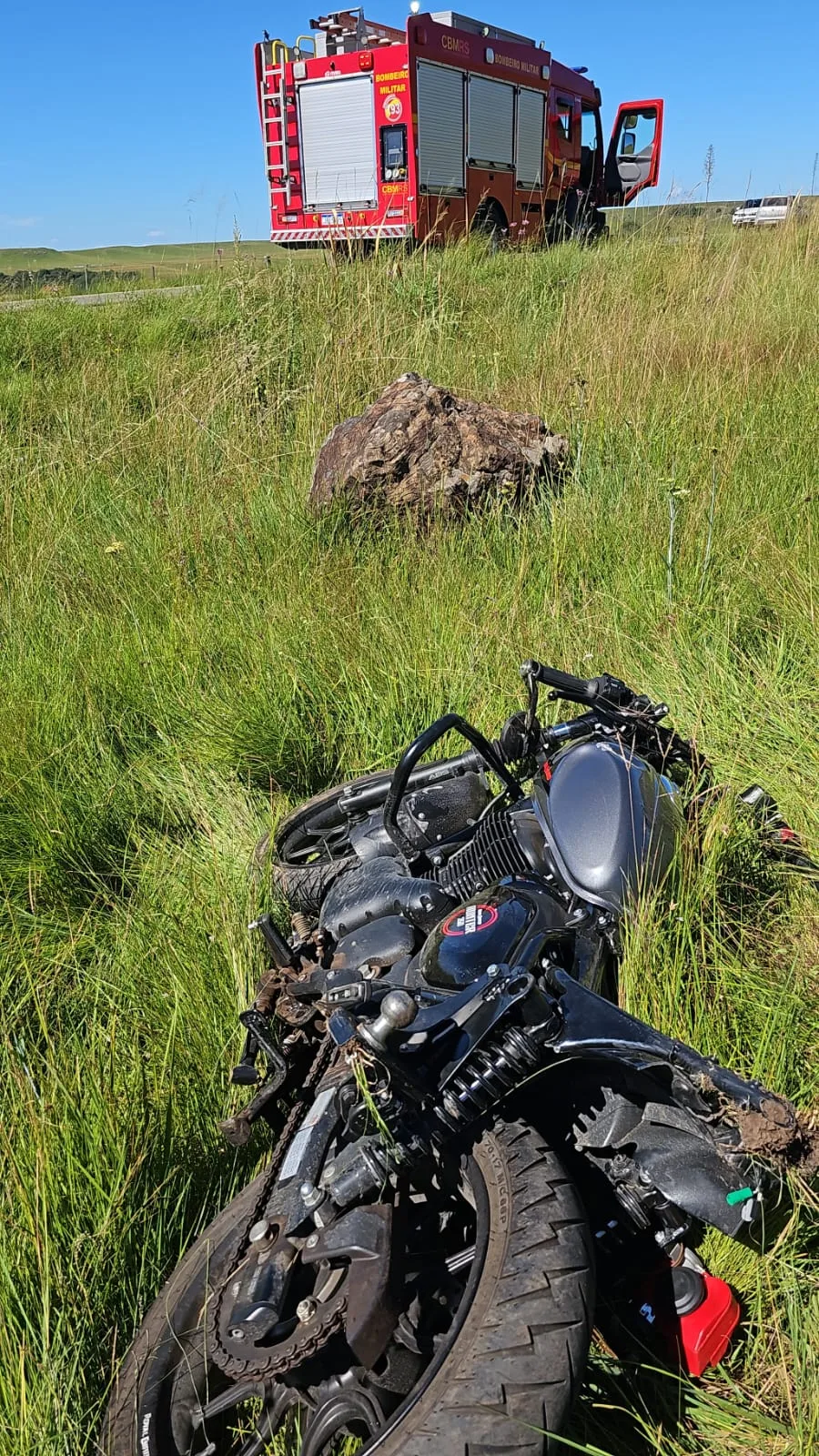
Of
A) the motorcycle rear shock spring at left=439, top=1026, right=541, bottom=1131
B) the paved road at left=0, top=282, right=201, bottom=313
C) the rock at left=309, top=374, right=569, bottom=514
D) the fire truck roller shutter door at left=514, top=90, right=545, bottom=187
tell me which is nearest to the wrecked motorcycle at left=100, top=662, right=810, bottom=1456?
the motorcycle rear shock spring at left=439, top=1026, right=541, bottom=1131

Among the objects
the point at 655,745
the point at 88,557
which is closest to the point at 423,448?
the point at 88,557

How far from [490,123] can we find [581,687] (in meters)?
14.5

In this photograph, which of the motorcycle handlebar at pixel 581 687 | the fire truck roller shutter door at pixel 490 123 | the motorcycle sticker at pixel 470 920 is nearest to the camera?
the motorcycle sticker at pixel 470 920

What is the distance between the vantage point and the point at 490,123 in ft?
46.5

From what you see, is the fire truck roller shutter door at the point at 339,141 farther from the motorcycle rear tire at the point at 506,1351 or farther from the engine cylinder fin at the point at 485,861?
the motorcycle rear tire at the point at 506,1351

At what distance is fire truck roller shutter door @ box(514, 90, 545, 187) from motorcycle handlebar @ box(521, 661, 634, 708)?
14821 mm

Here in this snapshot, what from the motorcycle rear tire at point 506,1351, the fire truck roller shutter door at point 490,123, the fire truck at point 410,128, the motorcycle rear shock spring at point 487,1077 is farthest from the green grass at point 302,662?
the fire truck roller shutter door at point 490,123

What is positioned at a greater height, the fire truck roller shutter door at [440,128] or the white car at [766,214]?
the fire truck roller shutter door at [440,128]

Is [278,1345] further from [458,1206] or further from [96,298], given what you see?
[96,298]

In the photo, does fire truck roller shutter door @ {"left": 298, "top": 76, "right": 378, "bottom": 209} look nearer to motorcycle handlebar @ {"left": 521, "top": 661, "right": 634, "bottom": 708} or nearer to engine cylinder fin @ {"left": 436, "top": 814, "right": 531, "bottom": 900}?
motorcycle handlebar @ {"left": 521, "top": 661, "right": 634, "bottom": 708}

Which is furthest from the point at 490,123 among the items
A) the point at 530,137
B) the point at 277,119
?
the point at 277,119

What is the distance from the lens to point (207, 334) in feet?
24.6

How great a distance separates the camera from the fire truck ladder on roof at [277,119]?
13.9 meters

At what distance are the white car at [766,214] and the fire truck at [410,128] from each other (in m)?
3.49
